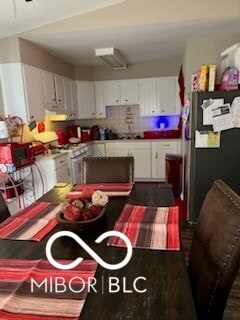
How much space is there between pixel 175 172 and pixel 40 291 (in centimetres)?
350

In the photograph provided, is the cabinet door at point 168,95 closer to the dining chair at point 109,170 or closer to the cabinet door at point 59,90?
the cabinet door at point 59,90

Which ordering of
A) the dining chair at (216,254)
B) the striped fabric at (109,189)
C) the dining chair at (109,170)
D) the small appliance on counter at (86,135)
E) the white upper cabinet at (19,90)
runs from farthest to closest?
the small appliance on counter at (86,135) < the white upper cabinet at (19,90) < the dining chair at (109,170) < the striped fabric at (109,189) < the dining chair at (216,254)

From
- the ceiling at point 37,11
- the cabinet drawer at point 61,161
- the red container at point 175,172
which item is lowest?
the red container at point 175,172

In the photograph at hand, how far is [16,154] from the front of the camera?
108 inches

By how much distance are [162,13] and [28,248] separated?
2.72 meters

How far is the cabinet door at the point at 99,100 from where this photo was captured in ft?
16.7

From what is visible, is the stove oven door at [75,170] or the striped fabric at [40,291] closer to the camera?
the striped fabric at [40,291]

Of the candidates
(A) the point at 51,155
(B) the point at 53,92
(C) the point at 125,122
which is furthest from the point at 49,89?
(C) the point at 125,122

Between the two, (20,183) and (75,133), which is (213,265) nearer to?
(20,183)

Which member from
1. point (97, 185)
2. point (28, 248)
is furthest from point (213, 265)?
point (97, 185)

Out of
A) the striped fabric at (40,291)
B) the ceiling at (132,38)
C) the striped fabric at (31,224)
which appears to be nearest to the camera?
the striped fabric at (40,291)

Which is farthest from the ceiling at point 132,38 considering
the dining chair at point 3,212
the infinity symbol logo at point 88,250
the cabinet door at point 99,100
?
the infinity symbol logo at point 88,250

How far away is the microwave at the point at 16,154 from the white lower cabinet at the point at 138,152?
6.97ft

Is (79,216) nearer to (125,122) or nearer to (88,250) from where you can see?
(88,250)
